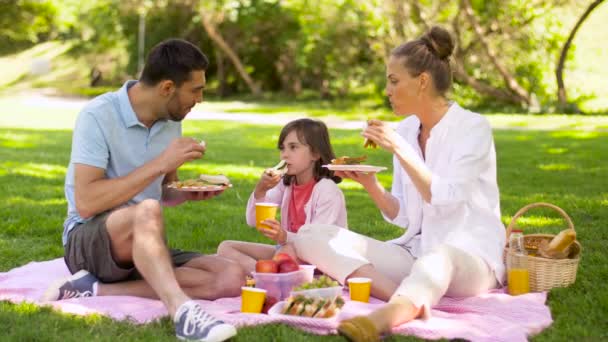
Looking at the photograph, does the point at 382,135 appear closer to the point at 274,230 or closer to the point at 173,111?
the point at 274,230

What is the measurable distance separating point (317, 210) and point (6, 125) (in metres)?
12.9

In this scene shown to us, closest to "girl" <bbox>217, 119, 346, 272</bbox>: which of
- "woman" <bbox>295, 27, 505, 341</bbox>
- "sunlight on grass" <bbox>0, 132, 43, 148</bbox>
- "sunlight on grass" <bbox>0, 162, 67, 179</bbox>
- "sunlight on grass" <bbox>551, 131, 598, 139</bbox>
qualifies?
"woman" <bbox>295, 27, 505, 341</bbox>

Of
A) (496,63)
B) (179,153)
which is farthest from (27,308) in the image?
(496,63)

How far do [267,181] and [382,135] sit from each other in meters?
1.12

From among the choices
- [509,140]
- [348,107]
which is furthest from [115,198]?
[348,107]

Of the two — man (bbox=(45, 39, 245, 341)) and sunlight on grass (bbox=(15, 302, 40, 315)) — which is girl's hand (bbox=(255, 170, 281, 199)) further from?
sunlight on grass (bbox=(15, 302, 40, 315))

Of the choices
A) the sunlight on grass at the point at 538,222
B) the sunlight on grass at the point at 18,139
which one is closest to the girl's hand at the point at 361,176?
the sunlight on grass at the point at 538,222

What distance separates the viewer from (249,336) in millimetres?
3643

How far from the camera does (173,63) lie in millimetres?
4309

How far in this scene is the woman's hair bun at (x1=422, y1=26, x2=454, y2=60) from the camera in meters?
4.34

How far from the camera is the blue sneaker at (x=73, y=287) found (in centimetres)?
429

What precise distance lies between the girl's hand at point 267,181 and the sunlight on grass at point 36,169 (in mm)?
5015

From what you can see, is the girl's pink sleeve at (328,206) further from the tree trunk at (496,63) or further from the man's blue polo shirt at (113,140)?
the tree trunk at (496,63)

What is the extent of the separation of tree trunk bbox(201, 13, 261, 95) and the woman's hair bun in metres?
23.0
